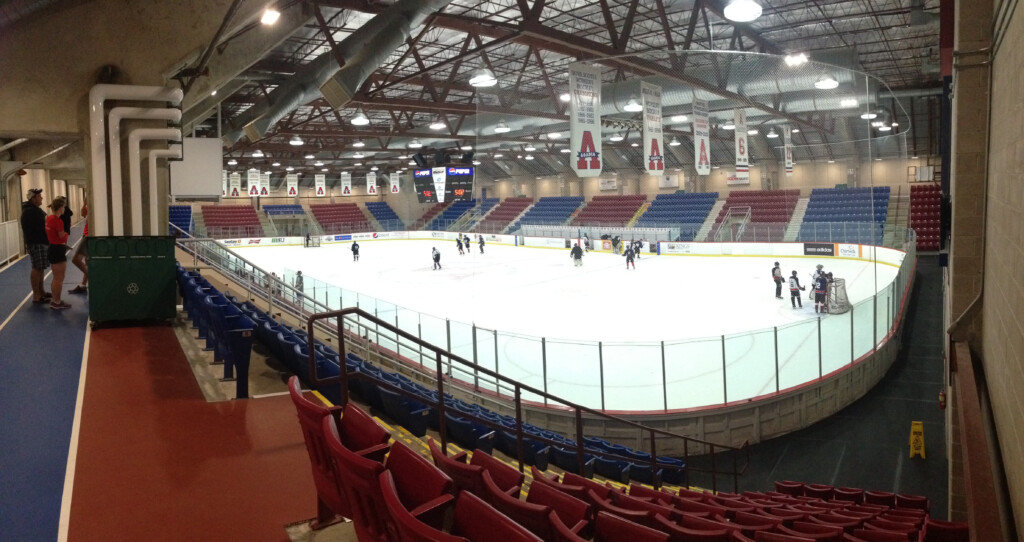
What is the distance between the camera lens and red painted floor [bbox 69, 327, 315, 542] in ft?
11.5

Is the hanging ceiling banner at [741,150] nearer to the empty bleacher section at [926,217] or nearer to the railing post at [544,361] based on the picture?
the railing post at [544,361]

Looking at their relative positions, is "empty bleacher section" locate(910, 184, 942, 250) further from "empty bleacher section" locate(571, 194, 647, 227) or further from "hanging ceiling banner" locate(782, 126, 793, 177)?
"hanging ceiling banner" locate(782, 126, 793, 177)

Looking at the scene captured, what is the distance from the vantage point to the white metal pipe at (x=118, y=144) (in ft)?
29.3

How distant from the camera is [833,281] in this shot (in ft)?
49.5

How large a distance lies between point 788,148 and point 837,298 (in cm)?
708

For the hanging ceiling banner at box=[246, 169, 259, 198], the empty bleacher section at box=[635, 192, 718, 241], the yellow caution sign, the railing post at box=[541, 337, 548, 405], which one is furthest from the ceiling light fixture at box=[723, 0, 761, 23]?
the hanging ceiling banner at box=[246, 169, 259, 198]

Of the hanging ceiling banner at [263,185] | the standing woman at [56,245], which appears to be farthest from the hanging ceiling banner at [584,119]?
the hanging ceiling banner at [263,185]

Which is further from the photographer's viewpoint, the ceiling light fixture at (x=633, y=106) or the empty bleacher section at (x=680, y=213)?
the empty bleacher section at (x=680, y=213)

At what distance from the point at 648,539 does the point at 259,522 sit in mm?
2123

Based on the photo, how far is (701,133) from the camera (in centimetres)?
1809

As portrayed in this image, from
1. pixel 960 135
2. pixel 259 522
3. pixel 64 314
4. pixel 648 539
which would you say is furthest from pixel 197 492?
pixel 960 135

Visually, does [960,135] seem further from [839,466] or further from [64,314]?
[64,314]

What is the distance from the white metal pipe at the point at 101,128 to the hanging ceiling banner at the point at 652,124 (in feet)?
35.7

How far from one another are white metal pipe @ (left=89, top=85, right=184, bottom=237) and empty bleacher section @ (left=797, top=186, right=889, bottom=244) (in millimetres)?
14723
